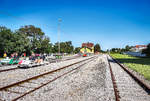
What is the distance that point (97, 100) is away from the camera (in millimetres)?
4855

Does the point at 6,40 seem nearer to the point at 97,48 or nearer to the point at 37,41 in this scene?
the point at 37,41

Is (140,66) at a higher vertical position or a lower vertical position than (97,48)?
lower

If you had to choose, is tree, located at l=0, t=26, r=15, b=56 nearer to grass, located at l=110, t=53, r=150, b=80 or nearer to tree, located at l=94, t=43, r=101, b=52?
grass, located at l=110, t=53, r=150, b=80

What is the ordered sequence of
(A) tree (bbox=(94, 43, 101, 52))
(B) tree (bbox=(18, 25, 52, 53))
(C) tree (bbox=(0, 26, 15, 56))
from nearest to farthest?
(C) tree (bbox=(0, 26, 15, 56)) → (B) tree (bbox=(18, 25, 52, 53)) → (A) tree (bbox=(94, 43, 101, 52))

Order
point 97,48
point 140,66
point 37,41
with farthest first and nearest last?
point 97,48 → point 37,41 → point 140,66

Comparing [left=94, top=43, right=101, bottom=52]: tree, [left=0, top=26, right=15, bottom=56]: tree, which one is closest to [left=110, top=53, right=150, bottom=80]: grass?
[left=0, top=26, right=15, bottom=56]: tree

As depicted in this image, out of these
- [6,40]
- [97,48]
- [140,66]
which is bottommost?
[140,66]

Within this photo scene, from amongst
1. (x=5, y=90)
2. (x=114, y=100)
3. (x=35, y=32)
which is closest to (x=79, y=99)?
(x=114, y=100)

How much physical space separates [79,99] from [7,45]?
36502 mm

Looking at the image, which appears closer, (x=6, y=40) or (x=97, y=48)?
(x=6, y=40)

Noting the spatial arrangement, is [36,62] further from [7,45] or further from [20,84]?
[7,45]

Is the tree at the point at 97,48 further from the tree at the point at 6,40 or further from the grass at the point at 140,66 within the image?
the grass at the point at 140,66

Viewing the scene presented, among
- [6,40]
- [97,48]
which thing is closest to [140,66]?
[6,40]

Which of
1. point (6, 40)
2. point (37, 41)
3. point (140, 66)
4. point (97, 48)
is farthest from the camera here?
point (97, 48)
